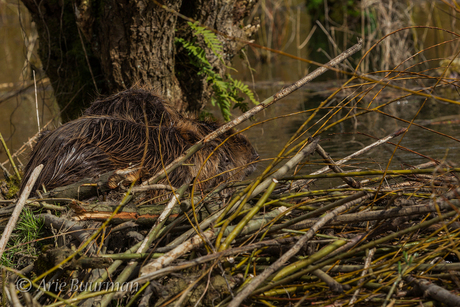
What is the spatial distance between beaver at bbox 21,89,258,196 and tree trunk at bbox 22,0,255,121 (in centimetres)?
38

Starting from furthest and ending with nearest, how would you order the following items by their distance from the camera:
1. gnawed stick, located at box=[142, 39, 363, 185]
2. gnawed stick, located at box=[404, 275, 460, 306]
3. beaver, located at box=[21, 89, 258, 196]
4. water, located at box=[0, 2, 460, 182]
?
water, located at box=[0, 2, 460, 182]
beaver, located at box=[21, 89, 258, 196]
gnawed stick, located at box=[142, 39, 363, 185]
gnawed stick, located at box=[404, 275, 460, 306]

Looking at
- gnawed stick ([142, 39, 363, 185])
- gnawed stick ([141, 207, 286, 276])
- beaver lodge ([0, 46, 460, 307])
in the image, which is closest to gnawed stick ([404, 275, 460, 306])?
beaver lodge ([0, 46, 460, 307])

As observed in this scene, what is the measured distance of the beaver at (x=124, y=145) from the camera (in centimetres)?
228

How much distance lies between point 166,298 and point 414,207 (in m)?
0.83

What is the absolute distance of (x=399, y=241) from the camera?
1571 millimetres

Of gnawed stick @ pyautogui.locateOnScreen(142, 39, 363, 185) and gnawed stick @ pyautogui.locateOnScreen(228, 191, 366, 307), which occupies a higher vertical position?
gnawed stick @ pyautogui.locateOnScreen(142, 39, 363, 185)

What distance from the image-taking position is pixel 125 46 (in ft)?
10.3

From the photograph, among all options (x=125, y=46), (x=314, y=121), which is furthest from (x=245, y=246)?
(x=314, y=121)

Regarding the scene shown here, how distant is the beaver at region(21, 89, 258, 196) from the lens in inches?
89.8

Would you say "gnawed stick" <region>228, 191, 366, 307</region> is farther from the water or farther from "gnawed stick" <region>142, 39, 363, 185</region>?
"gnawed stick" <region>142, 39, 363, 185</region>

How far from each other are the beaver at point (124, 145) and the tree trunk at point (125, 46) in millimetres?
375

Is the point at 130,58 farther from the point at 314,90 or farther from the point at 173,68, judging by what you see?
the point at 314,90

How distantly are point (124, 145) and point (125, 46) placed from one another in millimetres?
992

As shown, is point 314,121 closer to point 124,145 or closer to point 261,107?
point 124,145
